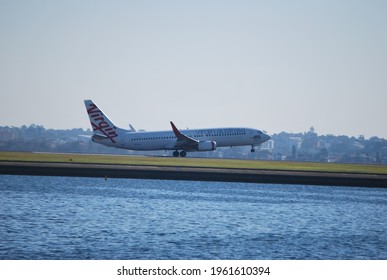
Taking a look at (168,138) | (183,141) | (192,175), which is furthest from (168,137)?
(192,175)

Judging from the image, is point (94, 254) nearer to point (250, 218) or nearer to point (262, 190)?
point (250, 218)

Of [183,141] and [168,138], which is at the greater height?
[168,138]

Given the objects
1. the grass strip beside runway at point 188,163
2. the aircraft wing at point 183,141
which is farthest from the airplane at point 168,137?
the grass strip beside runway at point 188,163

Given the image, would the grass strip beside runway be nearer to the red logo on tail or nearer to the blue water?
the red logo on tail

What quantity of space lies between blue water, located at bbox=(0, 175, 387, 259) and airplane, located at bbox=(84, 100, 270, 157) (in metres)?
40.5

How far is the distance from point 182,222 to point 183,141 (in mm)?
68851

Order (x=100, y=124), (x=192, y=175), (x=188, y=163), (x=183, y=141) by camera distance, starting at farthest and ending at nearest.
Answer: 1. (x=100, y=124)
2. (x=183, y=141)
3. (x=188, y=163)
4. (x=192, y=175)

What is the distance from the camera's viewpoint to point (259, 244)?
45.0 meters

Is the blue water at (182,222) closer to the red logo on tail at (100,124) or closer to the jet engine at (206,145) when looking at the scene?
the jet engine at (206,145)

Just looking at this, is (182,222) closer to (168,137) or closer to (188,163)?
(188,163)

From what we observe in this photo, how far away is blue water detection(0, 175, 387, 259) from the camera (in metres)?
41.7

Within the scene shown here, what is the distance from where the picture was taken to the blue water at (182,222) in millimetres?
41656

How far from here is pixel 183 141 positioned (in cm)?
12044
